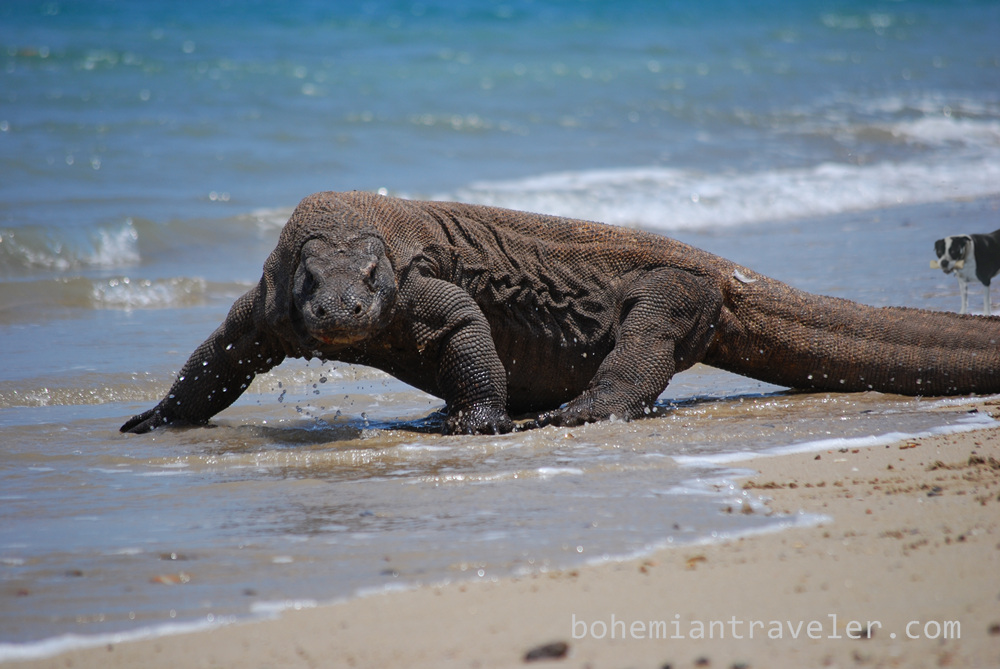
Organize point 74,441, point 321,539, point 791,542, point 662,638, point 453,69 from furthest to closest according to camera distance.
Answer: point 453,69, point 74,441, point 321,539, point 791,542, point 662,638

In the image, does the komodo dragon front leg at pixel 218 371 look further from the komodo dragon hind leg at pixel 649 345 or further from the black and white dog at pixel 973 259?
the black and white dog at pixel 973 259

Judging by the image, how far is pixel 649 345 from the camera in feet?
21.2

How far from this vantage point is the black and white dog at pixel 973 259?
8211mm

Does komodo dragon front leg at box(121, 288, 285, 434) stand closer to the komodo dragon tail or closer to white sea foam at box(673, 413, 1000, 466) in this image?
white sea foam at box(673, 413, 1000, 466)

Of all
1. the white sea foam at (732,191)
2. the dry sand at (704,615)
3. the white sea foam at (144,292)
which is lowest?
the dry sand at (704,615)

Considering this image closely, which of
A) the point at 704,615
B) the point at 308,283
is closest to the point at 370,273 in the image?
the point at 308,283

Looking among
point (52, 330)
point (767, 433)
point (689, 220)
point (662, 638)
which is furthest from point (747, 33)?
point (662, 638)

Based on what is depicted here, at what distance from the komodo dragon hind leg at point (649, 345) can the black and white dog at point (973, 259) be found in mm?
2725

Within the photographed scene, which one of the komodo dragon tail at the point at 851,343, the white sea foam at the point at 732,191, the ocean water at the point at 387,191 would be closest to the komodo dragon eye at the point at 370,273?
the ocean water at the point at 387,191

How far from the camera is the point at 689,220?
1630 centimetres

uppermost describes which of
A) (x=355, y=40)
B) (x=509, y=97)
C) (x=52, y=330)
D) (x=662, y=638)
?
(x=355, y=40)

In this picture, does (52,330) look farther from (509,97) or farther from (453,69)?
(453,69)

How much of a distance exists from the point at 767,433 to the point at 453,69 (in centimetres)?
2355

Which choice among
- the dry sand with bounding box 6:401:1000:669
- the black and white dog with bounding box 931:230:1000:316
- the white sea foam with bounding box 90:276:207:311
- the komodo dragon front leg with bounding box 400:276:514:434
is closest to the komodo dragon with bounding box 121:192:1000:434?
the komodo dragon front leg with bounding box 400:276:514:434
